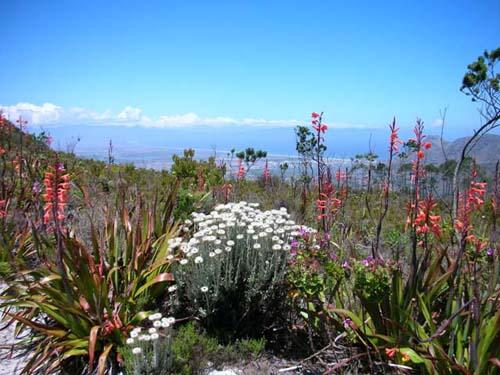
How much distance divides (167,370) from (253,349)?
2.52 feet

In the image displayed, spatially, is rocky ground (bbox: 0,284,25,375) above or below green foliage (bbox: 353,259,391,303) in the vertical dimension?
below

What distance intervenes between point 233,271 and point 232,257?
0.13 metres

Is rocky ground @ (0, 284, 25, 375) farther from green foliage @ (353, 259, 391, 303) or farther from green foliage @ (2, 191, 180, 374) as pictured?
green foliage @ (353, 259, 391, 303)

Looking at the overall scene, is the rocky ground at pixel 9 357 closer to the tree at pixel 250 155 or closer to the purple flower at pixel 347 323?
the purple flower at pixel 347 323

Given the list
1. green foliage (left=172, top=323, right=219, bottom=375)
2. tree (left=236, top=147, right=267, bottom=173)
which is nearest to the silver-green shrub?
green foliage (left=172, top=323, right=219, bottom=375)

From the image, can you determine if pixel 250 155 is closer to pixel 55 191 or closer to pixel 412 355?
pixel 55 191

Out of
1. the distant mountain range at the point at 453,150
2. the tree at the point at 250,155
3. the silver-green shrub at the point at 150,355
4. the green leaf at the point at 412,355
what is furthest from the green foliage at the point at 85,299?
the tree at the point at 250,155

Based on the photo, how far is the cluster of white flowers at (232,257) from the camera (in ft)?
11.4

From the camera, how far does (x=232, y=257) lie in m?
3.71

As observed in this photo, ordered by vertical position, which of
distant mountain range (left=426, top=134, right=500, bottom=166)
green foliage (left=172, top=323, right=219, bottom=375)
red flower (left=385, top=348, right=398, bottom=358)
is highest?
distant mountain range (left=426, top=134, right=500, bottom=166)

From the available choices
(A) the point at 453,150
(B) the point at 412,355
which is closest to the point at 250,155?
(B) the point at 412,355

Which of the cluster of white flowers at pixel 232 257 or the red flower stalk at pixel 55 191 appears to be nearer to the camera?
the red flower stalk at pixel 55 191

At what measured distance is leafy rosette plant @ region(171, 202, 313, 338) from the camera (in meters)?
3.48

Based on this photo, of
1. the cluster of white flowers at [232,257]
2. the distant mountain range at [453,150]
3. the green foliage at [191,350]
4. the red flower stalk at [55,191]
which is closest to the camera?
the green foliage at [191,350]
